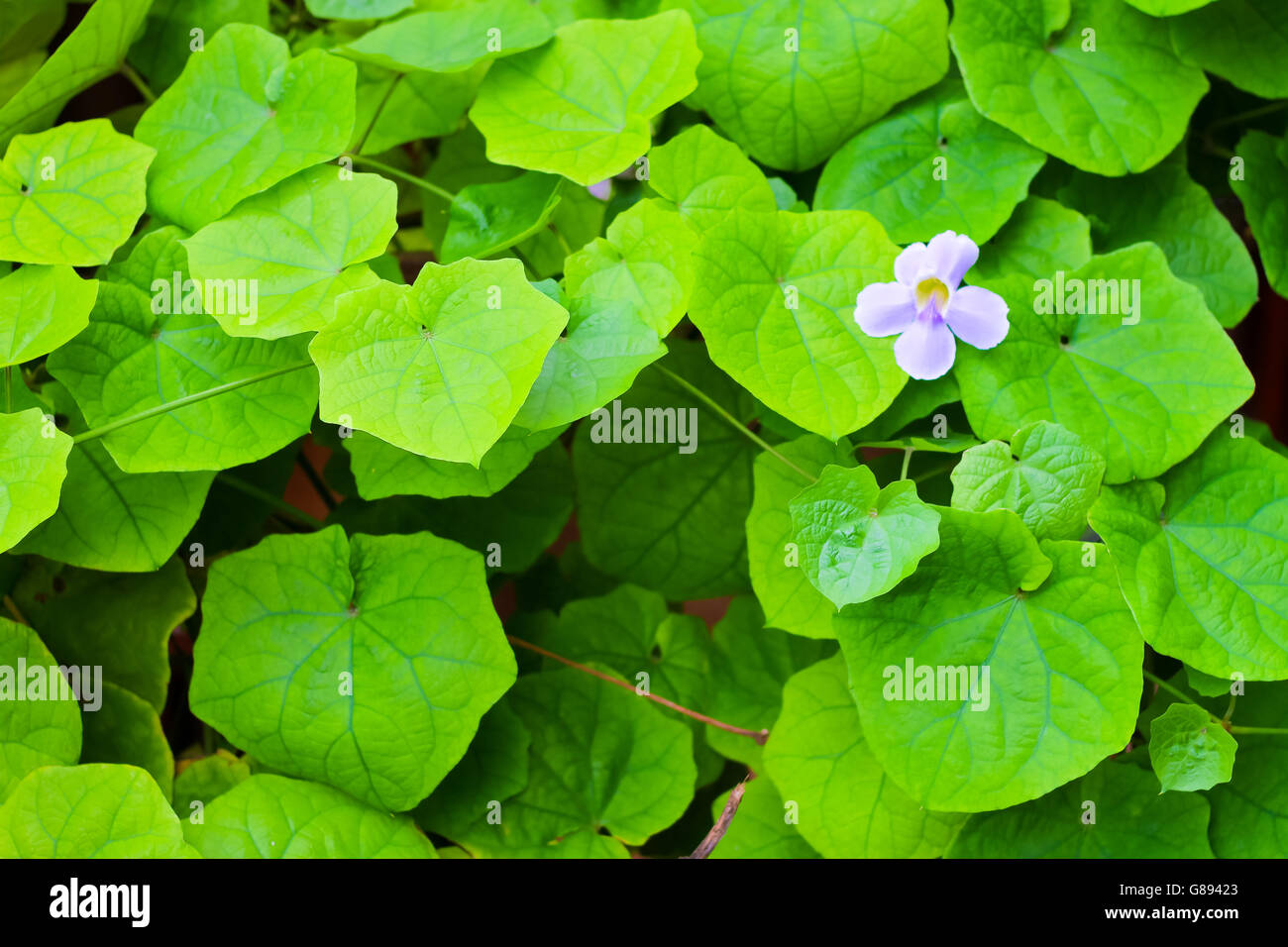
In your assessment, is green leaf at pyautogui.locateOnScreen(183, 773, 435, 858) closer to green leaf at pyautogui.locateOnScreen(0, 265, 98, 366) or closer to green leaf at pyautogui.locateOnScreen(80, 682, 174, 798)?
green leaf at pyautogui.locateOnScreen(80, 682, 174, 798)

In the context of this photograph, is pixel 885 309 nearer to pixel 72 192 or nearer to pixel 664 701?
pixel 664 701

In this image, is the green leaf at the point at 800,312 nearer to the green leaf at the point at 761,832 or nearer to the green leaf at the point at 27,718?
the green leaf at the point at 761,832

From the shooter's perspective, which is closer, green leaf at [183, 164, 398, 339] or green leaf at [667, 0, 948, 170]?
green leaf at [183, 164, 398, 339]

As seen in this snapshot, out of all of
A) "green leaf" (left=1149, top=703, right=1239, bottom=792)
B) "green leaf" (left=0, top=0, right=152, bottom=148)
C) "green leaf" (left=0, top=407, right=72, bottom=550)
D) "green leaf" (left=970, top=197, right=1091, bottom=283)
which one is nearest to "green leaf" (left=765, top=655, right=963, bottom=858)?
"green leaf" (left=1149, top=703, right=1239, bottom=792)

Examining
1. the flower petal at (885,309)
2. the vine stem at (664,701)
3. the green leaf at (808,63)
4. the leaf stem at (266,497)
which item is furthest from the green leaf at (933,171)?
the leaf stem at (266,497)

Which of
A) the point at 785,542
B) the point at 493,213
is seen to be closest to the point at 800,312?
the point at 785,542

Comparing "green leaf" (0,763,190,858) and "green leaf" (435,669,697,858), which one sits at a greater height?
"green leaf" (0,763,190,858)
